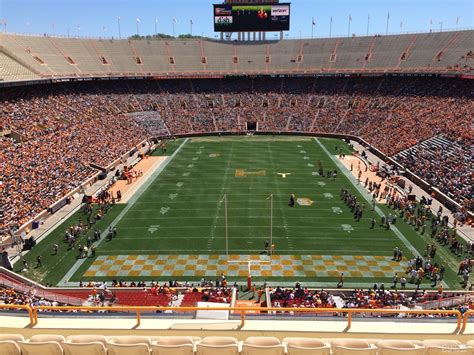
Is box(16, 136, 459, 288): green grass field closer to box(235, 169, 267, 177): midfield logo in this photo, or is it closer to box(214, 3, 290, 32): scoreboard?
box(235, 169, 267, 177): midfield logo

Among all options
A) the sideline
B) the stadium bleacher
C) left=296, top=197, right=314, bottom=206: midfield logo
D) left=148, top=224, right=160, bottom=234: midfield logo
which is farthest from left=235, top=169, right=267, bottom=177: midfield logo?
the stadium bleacher

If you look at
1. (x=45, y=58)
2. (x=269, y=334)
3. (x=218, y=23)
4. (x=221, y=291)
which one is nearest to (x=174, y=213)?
(x=221, y=291)

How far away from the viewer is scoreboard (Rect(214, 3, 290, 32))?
6881cm

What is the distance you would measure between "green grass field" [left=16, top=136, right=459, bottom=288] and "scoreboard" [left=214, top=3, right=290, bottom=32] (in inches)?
1628

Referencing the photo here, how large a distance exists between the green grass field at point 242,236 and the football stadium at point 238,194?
0.49ft

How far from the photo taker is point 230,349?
512 cm

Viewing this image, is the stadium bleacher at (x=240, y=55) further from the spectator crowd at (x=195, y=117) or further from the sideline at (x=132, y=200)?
the sideline at (x=132, y=200)

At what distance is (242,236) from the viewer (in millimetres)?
24547

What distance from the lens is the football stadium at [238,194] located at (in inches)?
238

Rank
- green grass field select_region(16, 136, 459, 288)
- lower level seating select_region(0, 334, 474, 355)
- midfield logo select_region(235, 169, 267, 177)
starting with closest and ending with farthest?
1. lower level seating select_region(0, 334, 474, 355)
2. green grass field select_region(16, 136, 459, 288)
3. midfield logo select_region(235, 169, 267, 177)

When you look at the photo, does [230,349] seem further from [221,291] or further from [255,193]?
[255,193]

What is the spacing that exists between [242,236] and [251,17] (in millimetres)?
55593

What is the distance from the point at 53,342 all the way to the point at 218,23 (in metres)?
71.5

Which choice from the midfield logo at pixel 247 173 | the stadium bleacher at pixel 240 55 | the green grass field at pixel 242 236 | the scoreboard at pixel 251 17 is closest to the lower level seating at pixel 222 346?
the green grass field at pixel 242 236
